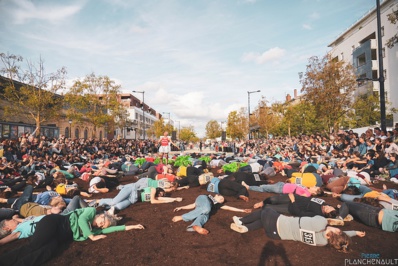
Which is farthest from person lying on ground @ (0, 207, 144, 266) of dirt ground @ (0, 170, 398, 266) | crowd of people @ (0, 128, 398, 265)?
dirt ground @ (0, 170, 398, 266)

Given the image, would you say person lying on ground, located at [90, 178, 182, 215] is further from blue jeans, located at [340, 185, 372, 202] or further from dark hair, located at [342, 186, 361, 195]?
dark hair, located at [342, 186, 361, 195]

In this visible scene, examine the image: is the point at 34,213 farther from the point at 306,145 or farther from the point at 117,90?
the point at 117,90

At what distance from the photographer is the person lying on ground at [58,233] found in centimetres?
395

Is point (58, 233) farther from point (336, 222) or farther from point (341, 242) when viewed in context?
point (336, 222)

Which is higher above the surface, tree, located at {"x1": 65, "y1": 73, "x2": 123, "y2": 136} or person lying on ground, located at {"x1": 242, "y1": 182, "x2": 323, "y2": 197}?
tree, located at {"x1": 65, "y1": 73, "x2": 123, "y2": 136}

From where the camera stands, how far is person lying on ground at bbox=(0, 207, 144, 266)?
3951mm

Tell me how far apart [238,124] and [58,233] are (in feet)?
142

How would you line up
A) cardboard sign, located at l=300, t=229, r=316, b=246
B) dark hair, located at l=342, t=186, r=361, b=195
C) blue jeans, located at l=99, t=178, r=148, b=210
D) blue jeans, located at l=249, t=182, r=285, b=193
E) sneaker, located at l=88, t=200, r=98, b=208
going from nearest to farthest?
cardboard sign, located at l=300, t=229, r=316, b=246 < sneaker, located at l=88, t=200, r=98, b=208 < blue jeans, located at l=99, t=178, r=148, b=210 < dark hair, located at l=342, t=186, r=361, b=195 < blue jeans, located at l=249, t=182, r=285, b=193

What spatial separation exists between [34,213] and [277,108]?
44.2 meters

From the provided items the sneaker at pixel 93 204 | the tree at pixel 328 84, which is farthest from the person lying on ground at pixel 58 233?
the tree at pixel 328 84

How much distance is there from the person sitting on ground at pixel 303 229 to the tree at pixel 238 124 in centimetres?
4083

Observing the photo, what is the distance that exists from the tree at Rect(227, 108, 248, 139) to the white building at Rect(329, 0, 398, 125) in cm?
1794

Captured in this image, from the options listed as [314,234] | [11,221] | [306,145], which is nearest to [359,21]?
[306,145]

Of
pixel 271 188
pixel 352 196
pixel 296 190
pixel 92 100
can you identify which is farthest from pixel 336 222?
pixel 92 100
